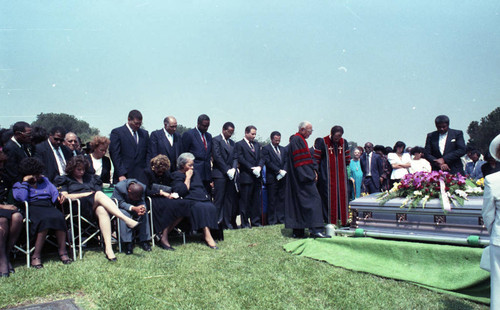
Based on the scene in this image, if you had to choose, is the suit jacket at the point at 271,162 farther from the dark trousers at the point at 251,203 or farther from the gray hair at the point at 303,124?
the gray hair at the point at 303,124

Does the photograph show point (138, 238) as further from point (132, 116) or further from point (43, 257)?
point (132, 116)

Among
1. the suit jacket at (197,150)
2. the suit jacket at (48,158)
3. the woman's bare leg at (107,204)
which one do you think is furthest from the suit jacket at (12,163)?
the suit jacket at (197,150)

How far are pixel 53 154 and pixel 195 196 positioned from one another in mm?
2256

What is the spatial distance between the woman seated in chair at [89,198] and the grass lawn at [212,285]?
39 centimetres

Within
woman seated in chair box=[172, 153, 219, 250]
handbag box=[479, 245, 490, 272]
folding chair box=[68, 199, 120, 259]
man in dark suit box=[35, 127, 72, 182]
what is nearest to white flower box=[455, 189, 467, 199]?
handbag box=[479, 245, 490, 272]

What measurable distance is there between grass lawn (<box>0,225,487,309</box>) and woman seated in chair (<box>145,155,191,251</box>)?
30.4 inches

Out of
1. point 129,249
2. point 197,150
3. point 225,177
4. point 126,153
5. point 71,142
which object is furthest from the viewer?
point 225,177

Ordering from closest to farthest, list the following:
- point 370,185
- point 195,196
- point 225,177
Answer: point 195,196, point 225,177, point 370,185

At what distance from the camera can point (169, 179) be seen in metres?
6.51

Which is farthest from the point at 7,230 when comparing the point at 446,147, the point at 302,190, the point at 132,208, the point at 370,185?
the point at 370,185

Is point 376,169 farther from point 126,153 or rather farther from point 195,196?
point 126,153

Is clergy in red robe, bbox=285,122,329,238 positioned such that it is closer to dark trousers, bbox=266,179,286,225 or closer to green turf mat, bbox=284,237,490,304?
green turf mat, bbox=284,237,490,304

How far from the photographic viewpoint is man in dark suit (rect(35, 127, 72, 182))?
5.66 meters

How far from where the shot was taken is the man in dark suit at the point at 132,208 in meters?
5.52
